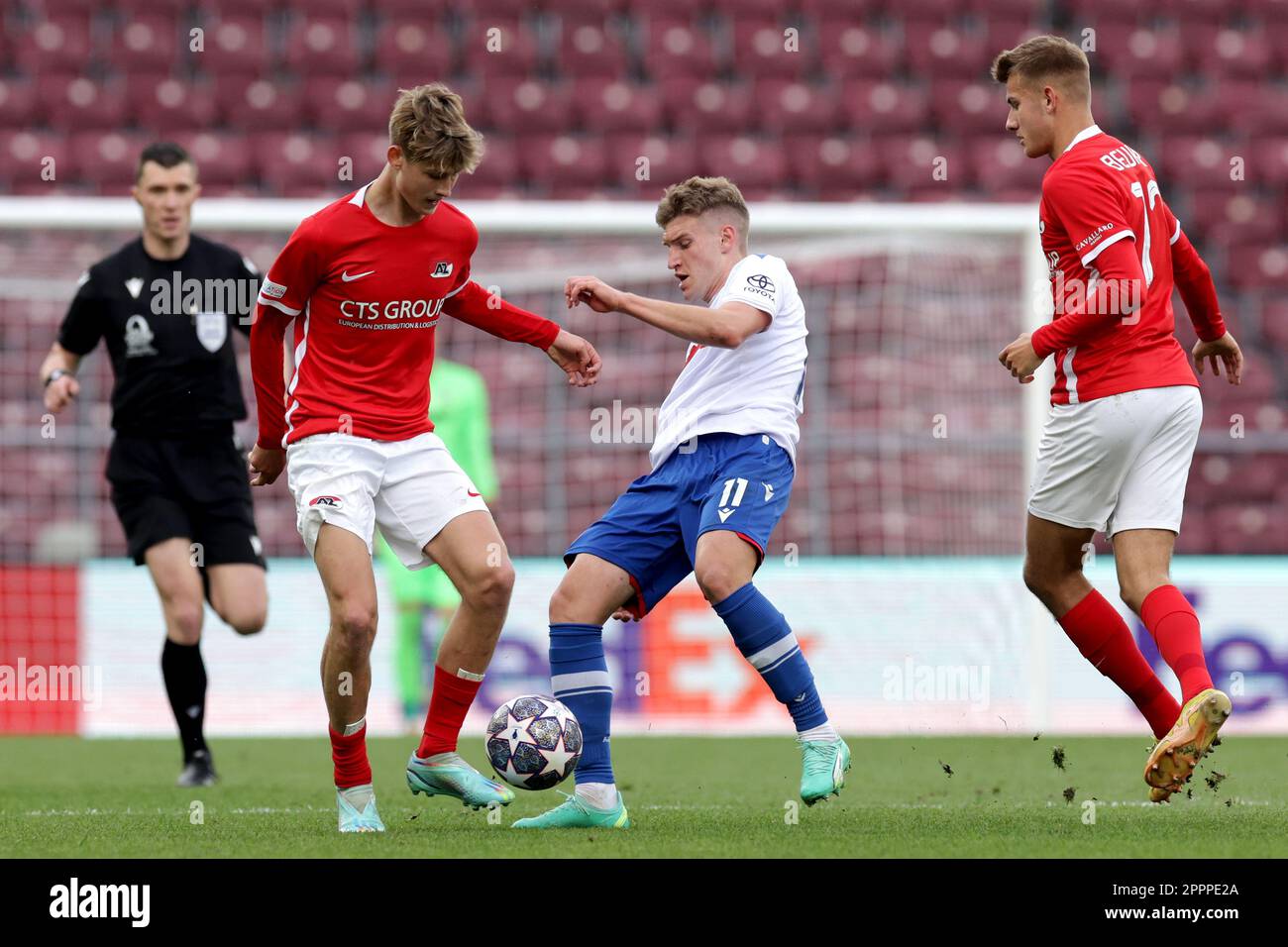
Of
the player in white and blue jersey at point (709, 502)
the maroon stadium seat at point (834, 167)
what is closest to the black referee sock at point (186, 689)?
the player in white and blue jersey at point (709, 502)

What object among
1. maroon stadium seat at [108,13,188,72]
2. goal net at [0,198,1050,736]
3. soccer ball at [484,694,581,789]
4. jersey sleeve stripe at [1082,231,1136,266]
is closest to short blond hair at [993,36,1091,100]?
jersey sleeve stripe at [1082,231,1136,266]

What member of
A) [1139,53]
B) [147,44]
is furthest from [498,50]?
[1139,53]

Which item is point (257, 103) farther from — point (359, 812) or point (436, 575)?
point (359, 812)

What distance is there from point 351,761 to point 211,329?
2.62 m

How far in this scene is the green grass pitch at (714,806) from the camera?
4.37 m

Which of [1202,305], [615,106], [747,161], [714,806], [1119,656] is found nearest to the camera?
[1119,656]

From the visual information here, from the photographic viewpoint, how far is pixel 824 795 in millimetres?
4844

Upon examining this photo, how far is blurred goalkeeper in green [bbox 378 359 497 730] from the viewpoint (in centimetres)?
956

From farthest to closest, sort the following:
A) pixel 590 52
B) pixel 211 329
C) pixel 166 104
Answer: pixel 590 52 < pixel 166 104 < pixel 211 329

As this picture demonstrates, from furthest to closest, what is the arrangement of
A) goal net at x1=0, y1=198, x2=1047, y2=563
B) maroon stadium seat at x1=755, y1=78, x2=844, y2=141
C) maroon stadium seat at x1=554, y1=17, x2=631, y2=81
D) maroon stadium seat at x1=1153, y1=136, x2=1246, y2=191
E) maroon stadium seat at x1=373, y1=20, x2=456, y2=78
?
maroon stadium seat at x1=554, y1=17, x2=631, y2=81
maroon stadium seat at x1=373, y1=20, x2=456, y2=78
maroon stadium seat at x1=755, y1=78, x2=844, y2=141
maroon stadium seat at x1=1153, y1=136, x2=1246, y2=191
goal net at x1=0, y1=198, x2=1047, y2=563

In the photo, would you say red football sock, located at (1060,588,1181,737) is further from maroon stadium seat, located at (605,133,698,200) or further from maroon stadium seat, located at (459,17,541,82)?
maroon stadium seat, located at (459,17,541,82)

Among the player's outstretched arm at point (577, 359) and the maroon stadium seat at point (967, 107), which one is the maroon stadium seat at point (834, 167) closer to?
the maroon stadium seat at point (967, 107)

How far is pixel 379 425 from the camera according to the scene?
5070 millimetres

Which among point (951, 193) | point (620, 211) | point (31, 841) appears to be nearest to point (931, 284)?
point (620, 211)
